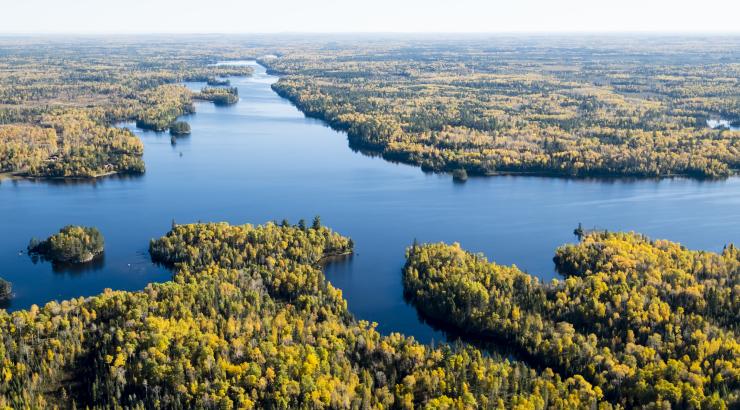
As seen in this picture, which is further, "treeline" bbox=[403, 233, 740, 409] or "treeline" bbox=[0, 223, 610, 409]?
"treeline" bbox=[403, 233, 740, 409]

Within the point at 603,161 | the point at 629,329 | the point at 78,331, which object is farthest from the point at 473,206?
the point at 78,331

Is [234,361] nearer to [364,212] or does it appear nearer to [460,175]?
[364,212]

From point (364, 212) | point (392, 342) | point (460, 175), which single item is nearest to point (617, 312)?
point (392, 342)

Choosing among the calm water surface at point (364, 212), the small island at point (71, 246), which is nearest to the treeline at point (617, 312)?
the calm water surface at point (364, 212)

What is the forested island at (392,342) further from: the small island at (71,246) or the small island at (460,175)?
the small island at (460,175)

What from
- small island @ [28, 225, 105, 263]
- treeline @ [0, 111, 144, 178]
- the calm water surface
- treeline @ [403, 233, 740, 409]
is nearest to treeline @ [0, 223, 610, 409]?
treeline @ [403, 233, 740, 409]

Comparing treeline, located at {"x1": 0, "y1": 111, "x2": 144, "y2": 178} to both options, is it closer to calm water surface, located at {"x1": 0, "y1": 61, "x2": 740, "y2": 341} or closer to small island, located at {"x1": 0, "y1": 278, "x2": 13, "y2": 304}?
calm water surface, located at {"x1": 0, "y1": 61, "x2": 740, "y2": 341}

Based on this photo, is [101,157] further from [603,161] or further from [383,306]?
[603,161]
